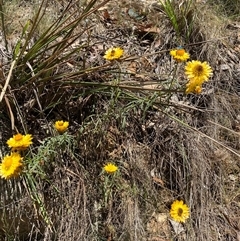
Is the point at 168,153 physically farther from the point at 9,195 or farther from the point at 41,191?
the point at 9,195

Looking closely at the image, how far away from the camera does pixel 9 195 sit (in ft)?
5.51

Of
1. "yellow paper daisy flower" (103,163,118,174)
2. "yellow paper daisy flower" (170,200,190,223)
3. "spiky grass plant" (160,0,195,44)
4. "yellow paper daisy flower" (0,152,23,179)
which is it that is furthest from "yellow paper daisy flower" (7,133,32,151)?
"spiky grass plant" (160,0,195,44)

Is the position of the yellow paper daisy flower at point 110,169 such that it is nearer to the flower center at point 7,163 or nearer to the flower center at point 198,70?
the flower center at point 7,163

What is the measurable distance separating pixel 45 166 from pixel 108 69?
20.8 inches

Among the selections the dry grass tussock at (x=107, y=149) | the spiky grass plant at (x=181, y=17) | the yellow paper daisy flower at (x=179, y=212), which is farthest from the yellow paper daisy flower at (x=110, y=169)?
the spiky grass plant at (x=181, y=17)

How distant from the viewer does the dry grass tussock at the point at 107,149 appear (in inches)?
67.2

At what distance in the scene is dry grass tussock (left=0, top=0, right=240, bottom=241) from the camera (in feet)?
5.60

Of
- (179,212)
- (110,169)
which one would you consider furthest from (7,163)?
(179,212)

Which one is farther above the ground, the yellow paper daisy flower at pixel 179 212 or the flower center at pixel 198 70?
the flower center at pixel 198 70

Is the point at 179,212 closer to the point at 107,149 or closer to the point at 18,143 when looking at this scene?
the point at 107,149

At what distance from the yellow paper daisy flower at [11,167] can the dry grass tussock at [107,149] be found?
7 cm

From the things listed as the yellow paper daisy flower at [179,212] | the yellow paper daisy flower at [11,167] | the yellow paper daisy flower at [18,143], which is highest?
the yellow paper daisy flower at [18,143]

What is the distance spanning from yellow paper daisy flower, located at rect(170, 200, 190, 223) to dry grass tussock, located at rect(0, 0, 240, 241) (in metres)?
0.08

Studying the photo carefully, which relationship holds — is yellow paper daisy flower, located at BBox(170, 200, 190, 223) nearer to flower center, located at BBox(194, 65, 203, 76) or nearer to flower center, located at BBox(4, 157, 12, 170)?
flower center, located at BBox(194, 65, 203, 76)
